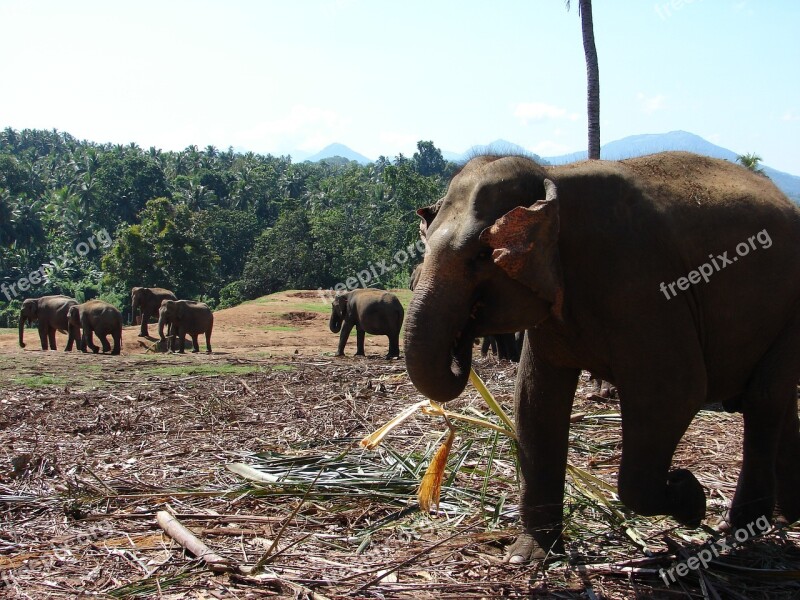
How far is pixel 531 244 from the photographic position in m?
3.83

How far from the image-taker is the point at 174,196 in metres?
59.8

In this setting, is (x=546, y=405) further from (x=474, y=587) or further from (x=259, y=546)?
(x=259, y=546)

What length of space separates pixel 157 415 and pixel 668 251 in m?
6.29

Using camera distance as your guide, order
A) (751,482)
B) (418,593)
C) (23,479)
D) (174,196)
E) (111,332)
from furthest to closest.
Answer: (174,196) → (111,332) → (23,479) → (751,482) → (418,593)

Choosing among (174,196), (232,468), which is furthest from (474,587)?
(174,196)

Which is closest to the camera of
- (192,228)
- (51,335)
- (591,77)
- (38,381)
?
(38,381)

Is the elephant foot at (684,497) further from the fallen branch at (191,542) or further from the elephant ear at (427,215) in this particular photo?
the fallen branch at (191,542)

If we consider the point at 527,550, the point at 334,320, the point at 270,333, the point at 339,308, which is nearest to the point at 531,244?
the point at 527,550

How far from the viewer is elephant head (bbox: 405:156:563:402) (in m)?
3.81

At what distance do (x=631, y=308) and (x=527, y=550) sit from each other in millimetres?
1494

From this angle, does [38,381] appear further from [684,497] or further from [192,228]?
[192,228]

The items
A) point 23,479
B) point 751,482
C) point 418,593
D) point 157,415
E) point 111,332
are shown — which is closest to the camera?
point 418,593

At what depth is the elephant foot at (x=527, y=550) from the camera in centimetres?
454

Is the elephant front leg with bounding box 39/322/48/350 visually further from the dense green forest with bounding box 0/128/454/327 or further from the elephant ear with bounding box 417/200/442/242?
the elephant ear with bounding box 417/200/442/242
